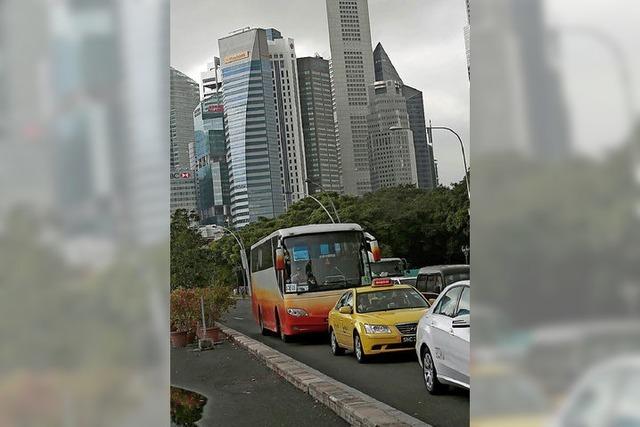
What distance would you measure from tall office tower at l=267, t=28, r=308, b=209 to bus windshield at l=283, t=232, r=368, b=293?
974 centimetres

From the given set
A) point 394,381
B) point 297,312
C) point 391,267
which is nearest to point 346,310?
point 394,381

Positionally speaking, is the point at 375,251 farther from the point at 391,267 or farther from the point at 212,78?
the point at 391,267

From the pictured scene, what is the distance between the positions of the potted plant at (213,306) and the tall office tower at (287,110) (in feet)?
29.0

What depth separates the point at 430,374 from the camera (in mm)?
7211

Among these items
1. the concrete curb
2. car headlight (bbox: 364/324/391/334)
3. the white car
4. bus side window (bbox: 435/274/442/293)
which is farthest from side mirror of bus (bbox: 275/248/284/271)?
the white car

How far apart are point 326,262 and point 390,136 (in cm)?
1787

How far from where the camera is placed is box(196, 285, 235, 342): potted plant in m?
15.0

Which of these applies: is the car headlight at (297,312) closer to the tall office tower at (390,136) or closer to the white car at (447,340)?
the white car at (447,340)

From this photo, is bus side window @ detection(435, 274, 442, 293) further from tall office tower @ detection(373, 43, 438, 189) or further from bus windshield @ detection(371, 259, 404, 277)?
bus windshield @ detection(371, 259, 404, 277)
